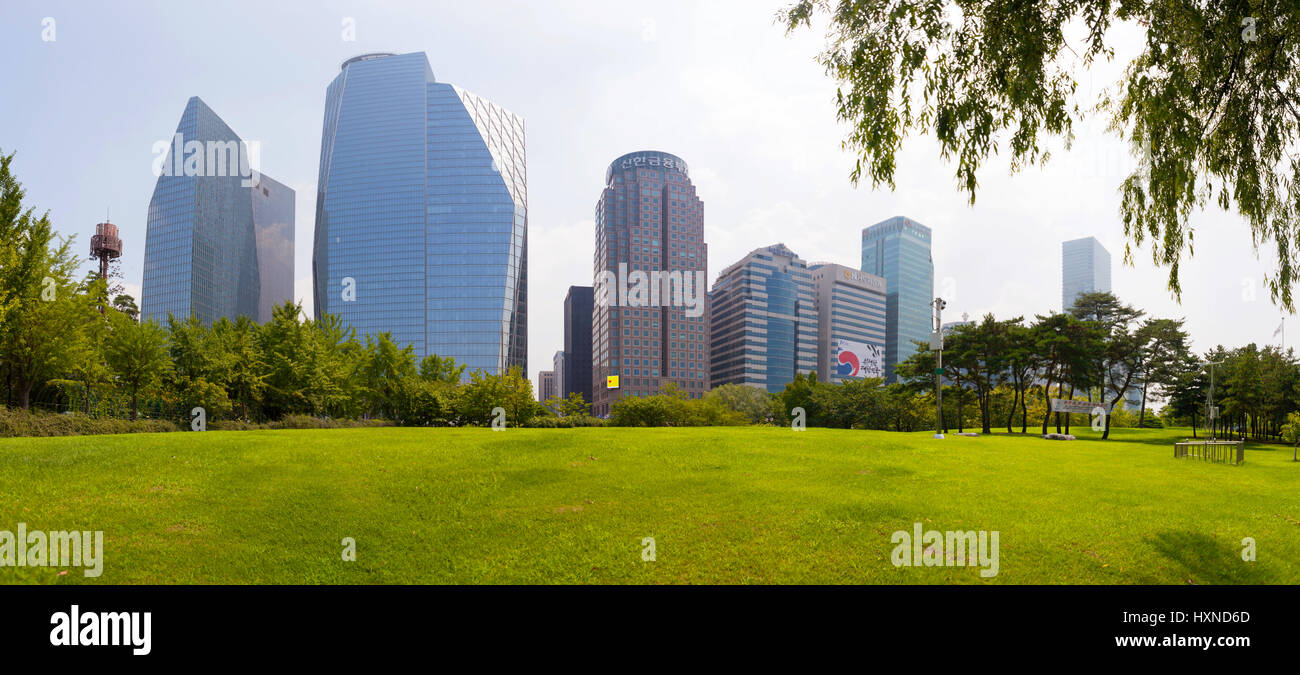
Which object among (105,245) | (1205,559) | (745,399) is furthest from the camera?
(745,399)

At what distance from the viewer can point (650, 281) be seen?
144m

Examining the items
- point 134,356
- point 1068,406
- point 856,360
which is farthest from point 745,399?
point 856,360

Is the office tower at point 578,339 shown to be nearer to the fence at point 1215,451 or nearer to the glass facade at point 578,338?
the glass facade at point 578,338

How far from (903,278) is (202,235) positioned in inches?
6988

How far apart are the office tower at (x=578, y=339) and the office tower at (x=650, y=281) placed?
3078 centimetres

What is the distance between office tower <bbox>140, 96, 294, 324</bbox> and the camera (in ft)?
390

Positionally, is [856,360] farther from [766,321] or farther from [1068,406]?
[1068,406]

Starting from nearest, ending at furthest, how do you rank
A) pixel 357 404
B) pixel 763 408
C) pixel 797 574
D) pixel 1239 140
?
pixel 797 574
pixel 1239 140
pixel 357 404
pixel 763 408

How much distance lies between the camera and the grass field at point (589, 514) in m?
7.19

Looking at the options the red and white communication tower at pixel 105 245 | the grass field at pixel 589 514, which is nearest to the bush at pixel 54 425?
the grass field at pixel 589 514
